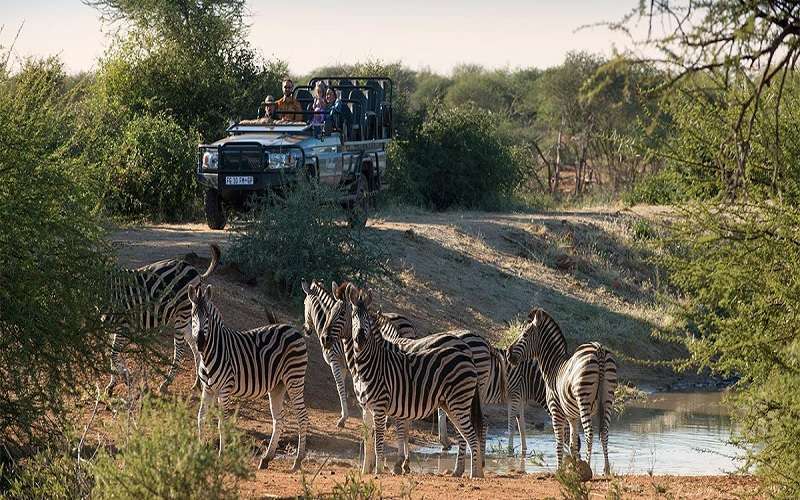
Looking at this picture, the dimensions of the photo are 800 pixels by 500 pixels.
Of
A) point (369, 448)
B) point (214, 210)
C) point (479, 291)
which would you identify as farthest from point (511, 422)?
point (214, 210)

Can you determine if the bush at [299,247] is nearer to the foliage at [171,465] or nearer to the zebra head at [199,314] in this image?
the zebra head at [199,314]

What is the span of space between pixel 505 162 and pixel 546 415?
561 inches

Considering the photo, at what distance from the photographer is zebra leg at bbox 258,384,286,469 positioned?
13203 mm

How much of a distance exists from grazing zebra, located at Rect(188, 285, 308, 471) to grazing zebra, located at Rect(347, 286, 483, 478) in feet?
3.53

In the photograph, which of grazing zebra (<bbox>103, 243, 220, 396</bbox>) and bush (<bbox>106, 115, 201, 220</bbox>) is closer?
grazing zebra (<bbox>103, 243, 220, 396</bbox>)

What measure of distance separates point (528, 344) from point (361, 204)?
337 inches

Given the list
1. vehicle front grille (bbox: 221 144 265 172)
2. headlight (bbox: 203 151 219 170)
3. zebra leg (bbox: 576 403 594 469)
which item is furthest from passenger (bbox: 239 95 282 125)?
zebra leg (bbox: 576 403 594 469)

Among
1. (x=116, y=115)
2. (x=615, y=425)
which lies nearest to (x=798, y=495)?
(x=615, y=425)

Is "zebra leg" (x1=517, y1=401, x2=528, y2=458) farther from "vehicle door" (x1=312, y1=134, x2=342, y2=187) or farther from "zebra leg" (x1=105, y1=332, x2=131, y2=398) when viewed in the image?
"vehicle door" (x1=312, y1=134, x2=342, y2=187)

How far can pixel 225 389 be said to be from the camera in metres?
13.5

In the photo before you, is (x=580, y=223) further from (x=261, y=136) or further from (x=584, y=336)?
(x=261, y=136)

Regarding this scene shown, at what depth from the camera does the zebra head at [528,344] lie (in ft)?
51.6

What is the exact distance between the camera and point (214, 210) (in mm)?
22688

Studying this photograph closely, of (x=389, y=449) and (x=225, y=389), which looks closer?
(x=225, y=389)
